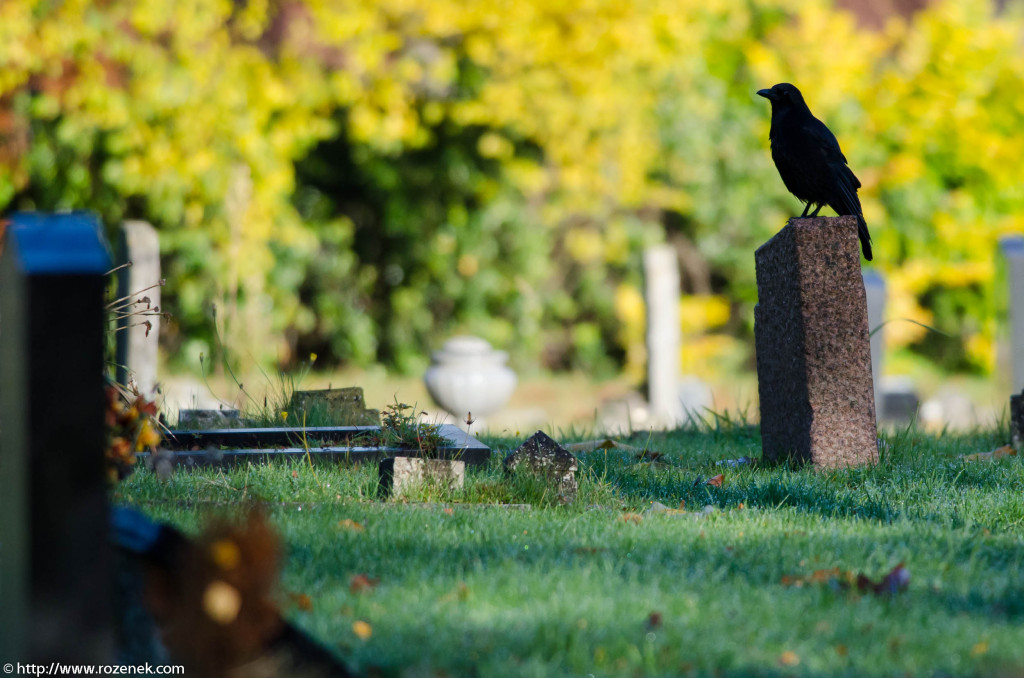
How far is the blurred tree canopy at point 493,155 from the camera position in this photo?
917 centimetres

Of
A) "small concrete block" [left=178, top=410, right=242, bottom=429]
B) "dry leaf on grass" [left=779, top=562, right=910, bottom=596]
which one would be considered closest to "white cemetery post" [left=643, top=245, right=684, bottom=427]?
"small concrete block" [left=178, top=410, right=242, bottom=429]

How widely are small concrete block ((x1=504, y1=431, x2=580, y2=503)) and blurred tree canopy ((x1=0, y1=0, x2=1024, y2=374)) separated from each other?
6.04 metres

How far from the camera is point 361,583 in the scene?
2625 millimetres

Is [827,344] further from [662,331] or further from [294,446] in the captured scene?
[662,331]

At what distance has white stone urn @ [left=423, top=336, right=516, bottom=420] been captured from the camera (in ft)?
28.3

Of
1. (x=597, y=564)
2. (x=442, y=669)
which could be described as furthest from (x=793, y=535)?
(x=442, y=669)

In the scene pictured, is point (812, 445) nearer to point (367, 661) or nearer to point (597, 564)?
point (597, 564)

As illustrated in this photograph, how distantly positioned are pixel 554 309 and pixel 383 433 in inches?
268

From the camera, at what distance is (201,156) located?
9008 millimetres

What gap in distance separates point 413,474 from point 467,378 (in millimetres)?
4880

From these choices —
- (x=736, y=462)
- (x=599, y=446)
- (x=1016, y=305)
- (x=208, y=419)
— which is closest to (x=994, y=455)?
(x=736, y=462)

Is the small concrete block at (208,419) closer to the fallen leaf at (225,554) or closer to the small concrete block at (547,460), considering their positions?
the small concrete block at (547,460)

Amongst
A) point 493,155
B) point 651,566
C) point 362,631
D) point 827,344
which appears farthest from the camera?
point 493,155

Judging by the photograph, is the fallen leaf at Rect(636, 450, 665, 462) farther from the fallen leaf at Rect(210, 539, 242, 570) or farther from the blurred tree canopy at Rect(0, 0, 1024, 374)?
the blurred tree canopy at Rect(0, 0, 1024, 374)
